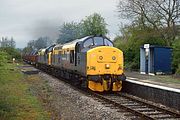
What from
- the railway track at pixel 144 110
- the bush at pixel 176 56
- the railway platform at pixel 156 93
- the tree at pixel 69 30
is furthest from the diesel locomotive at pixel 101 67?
the tree at pixel 69 30

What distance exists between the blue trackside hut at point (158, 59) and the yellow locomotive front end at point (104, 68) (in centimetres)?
1403

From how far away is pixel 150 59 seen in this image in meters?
33.4

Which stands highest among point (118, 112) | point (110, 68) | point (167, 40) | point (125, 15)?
point (125, 15)

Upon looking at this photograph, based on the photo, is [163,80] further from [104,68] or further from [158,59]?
[104,68]

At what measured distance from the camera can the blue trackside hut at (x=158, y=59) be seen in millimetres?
32781

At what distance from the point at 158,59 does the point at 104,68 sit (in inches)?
599

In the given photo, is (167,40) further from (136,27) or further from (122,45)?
(122,45)

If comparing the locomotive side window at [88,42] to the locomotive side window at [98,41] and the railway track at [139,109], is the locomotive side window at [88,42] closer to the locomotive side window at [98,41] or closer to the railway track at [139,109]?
the locomotive side window at [98,41]

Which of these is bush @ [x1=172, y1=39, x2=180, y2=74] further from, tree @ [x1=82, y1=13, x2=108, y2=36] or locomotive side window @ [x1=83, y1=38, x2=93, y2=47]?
tree @ [x1=82, y1=13, x2=108, y2=36]

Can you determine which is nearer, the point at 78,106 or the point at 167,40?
the point at 78,106

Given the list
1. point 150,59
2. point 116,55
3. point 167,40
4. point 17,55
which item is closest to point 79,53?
point 116,55

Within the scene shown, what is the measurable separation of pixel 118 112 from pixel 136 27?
3017 centimetres

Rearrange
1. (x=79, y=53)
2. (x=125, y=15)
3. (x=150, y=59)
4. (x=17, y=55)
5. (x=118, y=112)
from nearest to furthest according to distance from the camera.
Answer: (x=118, y=112) → (x=79, y=53) → (x=150, y=59) → (x=125, y=15) → (x=17, y=55)

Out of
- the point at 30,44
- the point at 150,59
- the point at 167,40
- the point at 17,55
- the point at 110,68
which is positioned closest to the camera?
the point at 110,68
